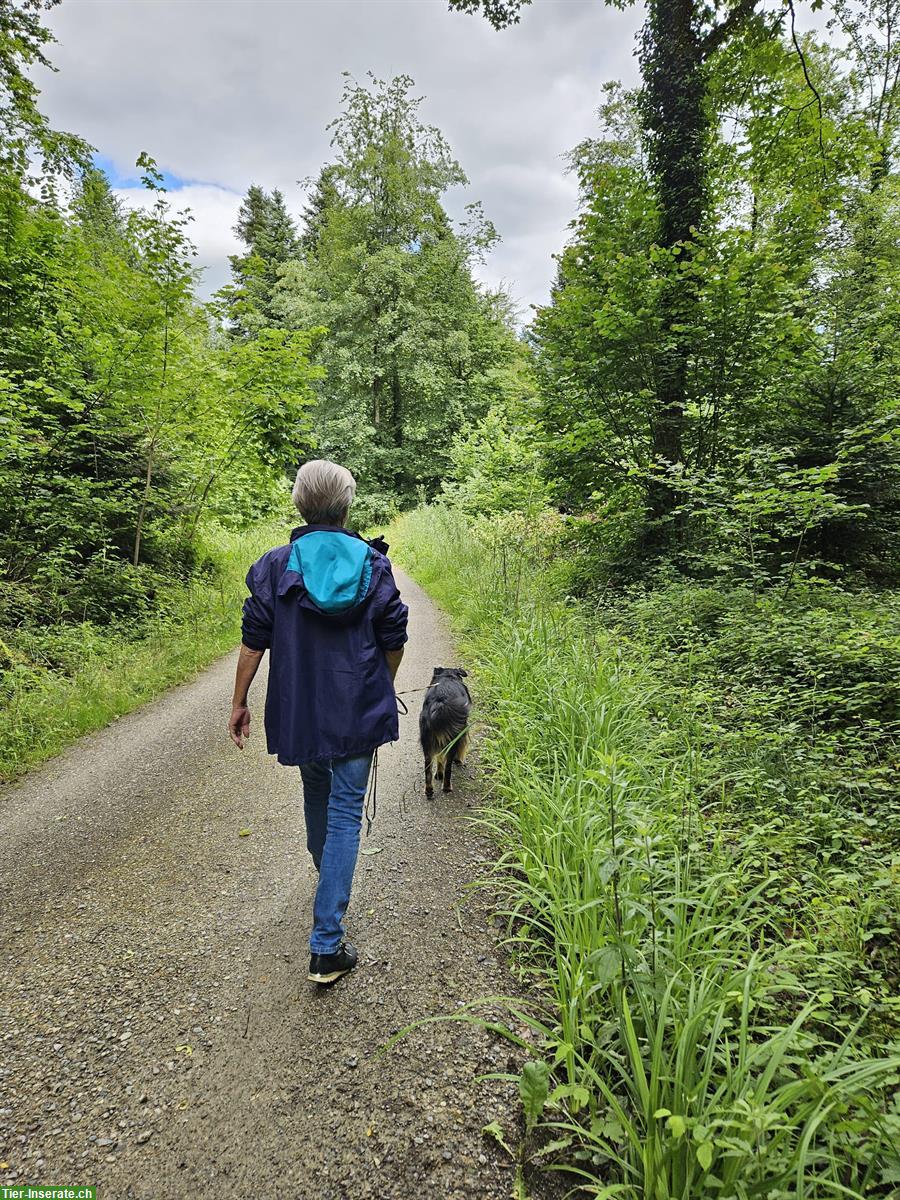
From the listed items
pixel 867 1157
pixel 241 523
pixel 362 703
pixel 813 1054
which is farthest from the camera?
pixel 241 523

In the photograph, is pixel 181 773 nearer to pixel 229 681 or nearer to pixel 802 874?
pixel 229 681

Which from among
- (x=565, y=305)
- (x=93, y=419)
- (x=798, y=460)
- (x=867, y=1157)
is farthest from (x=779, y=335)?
(x=93, y=419)

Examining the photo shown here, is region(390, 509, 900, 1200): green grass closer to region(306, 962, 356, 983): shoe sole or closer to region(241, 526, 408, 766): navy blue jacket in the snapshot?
region(306, 962, 356, 983): shoe sole

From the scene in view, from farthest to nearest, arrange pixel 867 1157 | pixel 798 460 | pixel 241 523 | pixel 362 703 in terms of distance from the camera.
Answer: pixel 241 523, pixel 798 460, pixel 362 703, pixel 867 1157

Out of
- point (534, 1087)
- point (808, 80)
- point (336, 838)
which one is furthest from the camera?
point (808, 80)

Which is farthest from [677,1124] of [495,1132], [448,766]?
[448,766]

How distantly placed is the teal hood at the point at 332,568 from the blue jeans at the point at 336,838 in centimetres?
67

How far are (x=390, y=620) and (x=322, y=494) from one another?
23.2 inches

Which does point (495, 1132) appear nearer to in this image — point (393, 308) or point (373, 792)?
point (373, 792)

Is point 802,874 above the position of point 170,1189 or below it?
above

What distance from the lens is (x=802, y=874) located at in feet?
7.17

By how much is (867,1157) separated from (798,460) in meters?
6.14

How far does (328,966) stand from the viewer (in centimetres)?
211

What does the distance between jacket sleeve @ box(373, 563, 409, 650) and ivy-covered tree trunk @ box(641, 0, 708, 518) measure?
534 centimetres
